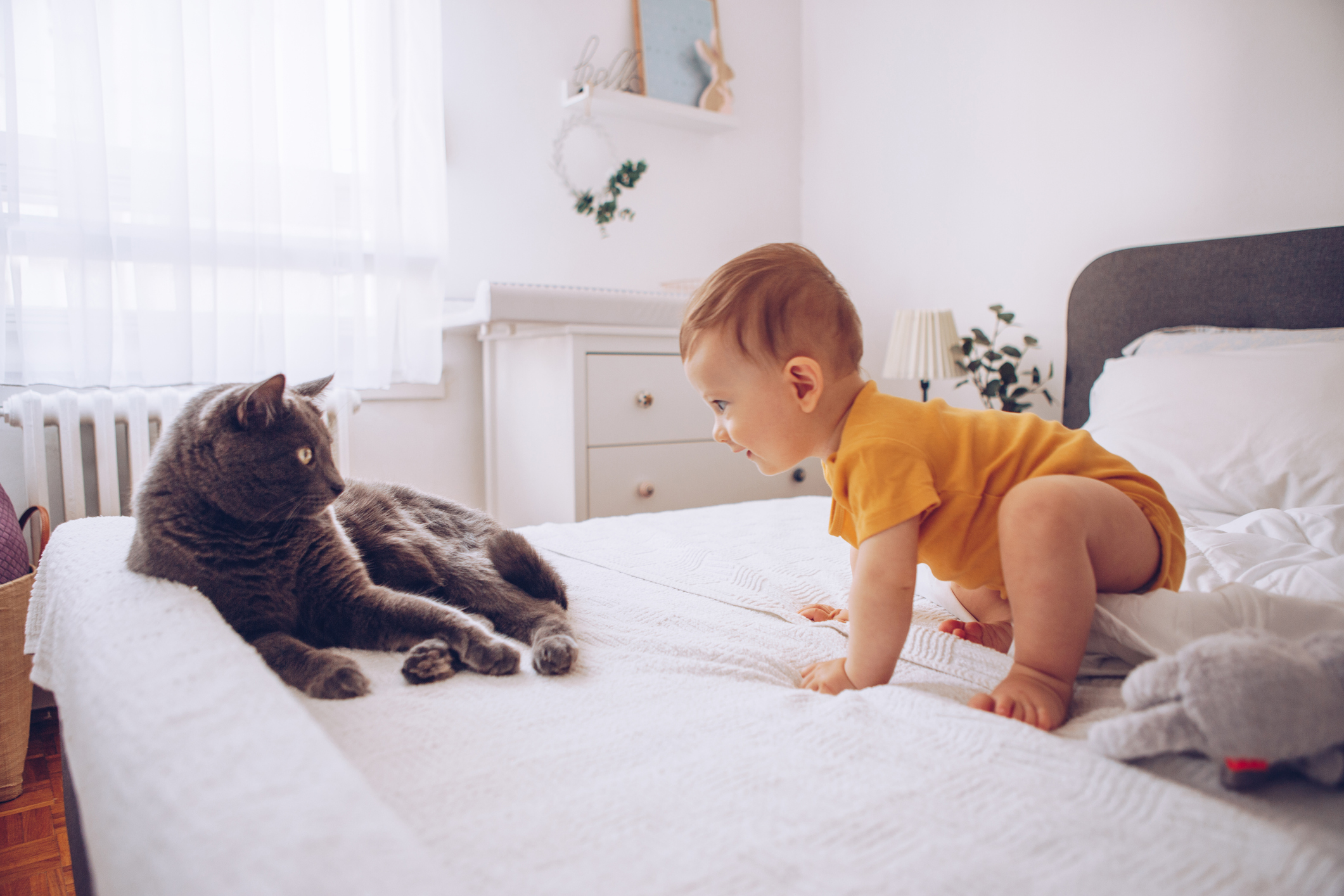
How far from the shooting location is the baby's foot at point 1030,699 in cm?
63

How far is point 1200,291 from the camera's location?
5.79 feet

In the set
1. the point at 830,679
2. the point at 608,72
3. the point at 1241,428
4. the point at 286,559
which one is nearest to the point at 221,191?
the point at 608,72

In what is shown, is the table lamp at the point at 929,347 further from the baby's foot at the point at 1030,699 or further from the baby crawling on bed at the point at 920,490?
the baby's foot at the point at 1030,699

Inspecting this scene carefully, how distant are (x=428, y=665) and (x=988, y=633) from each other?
674mm

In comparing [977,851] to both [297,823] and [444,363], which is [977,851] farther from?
[444,363]

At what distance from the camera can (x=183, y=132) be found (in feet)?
5.80

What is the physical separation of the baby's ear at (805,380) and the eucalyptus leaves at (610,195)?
190 centimetres

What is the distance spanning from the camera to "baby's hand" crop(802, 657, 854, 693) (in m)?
0.72

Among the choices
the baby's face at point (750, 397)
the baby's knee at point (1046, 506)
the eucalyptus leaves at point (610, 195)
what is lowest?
the baby's knee at point (1046, 506)

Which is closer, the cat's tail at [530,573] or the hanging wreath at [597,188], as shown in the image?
the cat's tail at [530,573]

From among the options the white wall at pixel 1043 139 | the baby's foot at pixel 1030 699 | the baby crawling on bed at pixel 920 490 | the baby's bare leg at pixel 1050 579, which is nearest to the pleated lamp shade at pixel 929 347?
the white wall at pixel 1043 139

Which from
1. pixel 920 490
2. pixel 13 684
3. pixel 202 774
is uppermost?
pixel 920 490

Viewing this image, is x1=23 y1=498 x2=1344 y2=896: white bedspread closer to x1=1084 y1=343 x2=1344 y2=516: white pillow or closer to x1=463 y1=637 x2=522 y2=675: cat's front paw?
x1=463 y1=637 x2=522 y2=675: cat's front paw

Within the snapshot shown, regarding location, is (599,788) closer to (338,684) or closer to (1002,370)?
(338,684)
